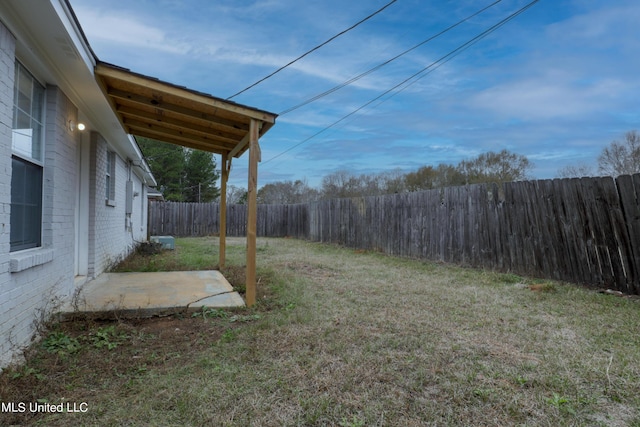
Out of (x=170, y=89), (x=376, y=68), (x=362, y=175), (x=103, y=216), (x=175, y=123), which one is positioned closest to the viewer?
(x=170, y=89)

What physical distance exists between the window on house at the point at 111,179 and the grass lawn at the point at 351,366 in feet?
12.5

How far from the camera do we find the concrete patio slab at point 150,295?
144 inches

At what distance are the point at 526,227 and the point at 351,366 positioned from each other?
16.0 ft

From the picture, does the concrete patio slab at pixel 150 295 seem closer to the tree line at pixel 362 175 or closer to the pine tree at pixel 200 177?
the tree line at pixel 362 175

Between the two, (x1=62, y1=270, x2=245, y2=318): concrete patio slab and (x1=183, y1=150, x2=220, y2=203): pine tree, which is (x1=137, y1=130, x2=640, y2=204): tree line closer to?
(x1=183, y1=150, x2=220, y2=203): pine tree

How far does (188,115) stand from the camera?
15.4 feet

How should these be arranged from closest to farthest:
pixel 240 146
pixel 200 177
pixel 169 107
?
pixel 169 107, pixel 240 146, pixel 200 177

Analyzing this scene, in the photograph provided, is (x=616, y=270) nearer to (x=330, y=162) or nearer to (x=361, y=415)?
(x=361, y=415)

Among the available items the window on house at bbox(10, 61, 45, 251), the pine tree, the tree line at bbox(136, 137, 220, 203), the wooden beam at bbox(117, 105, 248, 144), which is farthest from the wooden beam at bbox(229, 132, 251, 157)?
the pine tree

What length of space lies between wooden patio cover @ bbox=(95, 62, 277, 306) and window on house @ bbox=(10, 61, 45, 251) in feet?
2.21

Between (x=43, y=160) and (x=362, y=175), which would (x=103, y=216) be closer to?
(x=43, y=160)

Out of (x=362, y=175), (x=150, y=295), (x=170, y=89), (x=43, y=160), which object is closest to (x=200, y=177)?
(x=362, y=175)

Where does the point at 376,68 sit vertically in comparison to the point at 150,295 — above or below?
above

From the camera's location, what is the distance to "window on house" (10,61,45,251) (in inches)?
110
